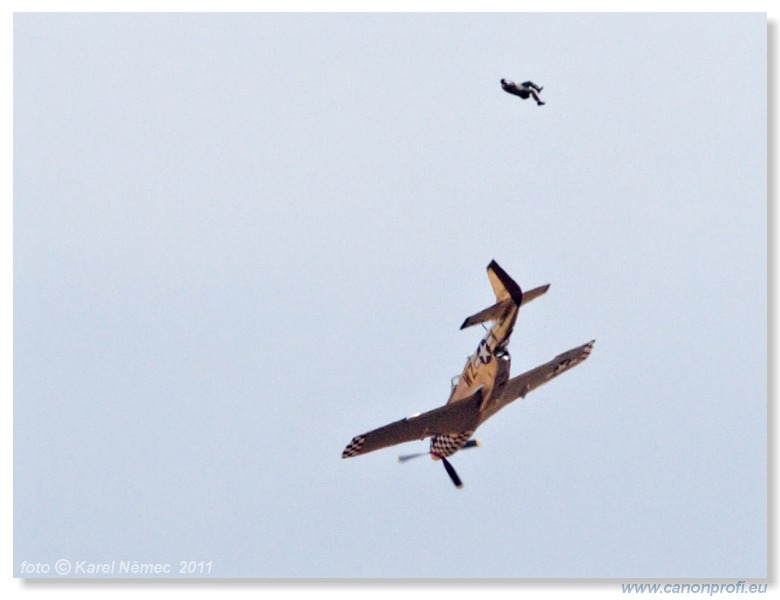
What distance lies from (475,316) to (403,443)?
6.08m

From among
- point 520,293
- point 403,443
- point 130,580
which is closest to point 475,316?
point 520,293

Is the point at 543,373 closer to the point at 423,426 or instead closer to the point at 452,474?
the point at 452,474

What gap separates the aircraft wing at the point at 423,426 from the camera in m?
55.5

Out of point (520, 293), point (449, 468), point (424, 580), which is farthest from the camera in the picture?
point (449, 468)

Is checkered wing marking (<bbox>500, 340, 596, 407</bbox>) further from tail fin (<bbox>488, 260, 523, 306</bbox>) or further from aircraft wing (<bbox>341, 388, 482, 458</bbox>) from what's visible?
tail fin (<bbox>488, 260, 523, 306</bbox>)

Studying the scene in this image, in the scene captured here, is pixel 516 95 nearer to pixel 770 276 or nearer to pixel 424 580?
pixel 770 276

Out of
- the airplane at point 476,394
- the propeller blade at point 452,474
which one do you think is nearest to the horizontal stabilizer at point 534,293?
the airplane at point 476,394

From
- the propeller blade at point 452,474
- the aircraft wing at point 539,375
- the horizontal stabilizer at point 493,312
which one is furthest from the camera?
the propeller blade at point 452,474

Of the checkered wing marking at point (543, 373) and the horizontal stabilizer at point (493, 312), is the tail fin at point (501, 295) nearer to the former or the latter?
the horizontal stabilizer at point (493, 312)

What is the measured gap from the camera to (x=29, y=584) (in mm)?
52625

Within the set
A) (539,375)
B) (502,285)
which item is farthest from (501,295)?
(539,375)

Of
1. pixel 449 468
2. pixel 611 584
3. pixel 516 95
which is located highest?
pixel 516 95

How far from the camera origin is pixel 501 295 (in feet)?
181

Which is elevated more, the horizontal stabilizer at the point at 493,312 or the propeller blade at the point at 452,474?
the horizontal stabilizer at the point at 493,312
